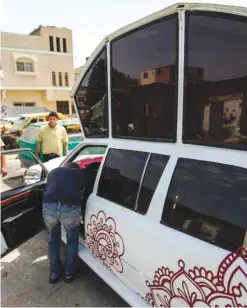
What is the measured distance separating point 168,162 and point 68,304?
1815 millimetres

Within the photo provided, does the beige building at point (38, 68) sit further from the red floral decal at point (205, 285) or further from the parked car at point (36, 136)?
the red floral decal at point (205, 285)

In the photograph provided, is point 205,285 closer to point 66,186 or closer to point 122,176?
point 122,176

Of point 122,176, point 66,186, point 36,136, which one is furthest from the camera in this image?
point 36,136

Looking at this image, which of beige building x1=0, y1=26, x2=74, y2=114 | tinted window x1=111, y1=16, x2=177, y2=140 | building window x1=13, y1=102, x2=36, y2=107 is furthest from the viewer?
building window x1=13, y1=102, x2=36, y2=107

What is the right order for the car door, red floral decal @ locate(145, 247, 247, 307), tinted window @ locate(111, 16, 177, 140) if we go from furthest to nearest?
the car door, tinted window @ locate(111, 16, 177, 140), red floral decal @ locate(145, 247, 247, 307)

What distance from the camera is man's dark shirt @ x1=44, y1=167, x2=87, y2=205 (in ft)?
9.54

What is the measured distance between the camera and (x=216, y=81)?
1.83 m

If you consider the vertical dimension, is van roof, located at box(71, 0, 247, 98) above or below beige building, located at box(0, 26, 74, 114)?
below

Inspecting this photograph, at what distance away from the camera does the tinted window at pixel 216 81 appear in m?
1.69

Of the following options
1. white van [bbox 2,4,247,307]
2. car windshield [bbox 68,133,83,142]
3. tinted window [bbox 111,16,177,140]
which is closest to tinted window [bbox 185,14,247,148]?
white van [bbox 2,4,247,307]

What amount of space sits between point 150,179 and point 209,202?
56 cm

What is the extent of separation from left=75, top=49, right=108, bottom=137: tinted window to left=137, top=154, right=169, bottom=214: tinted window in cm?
79

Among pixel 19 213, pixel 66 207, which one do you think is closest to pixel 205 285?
pixel 66 207

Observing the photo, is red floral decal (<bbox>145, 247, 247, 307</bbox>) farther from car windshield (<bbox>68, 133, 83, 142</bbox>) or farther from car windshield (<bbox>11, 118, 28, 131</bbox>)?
car windshield (<bbox>11, 118, 28, 131</bbox>)
